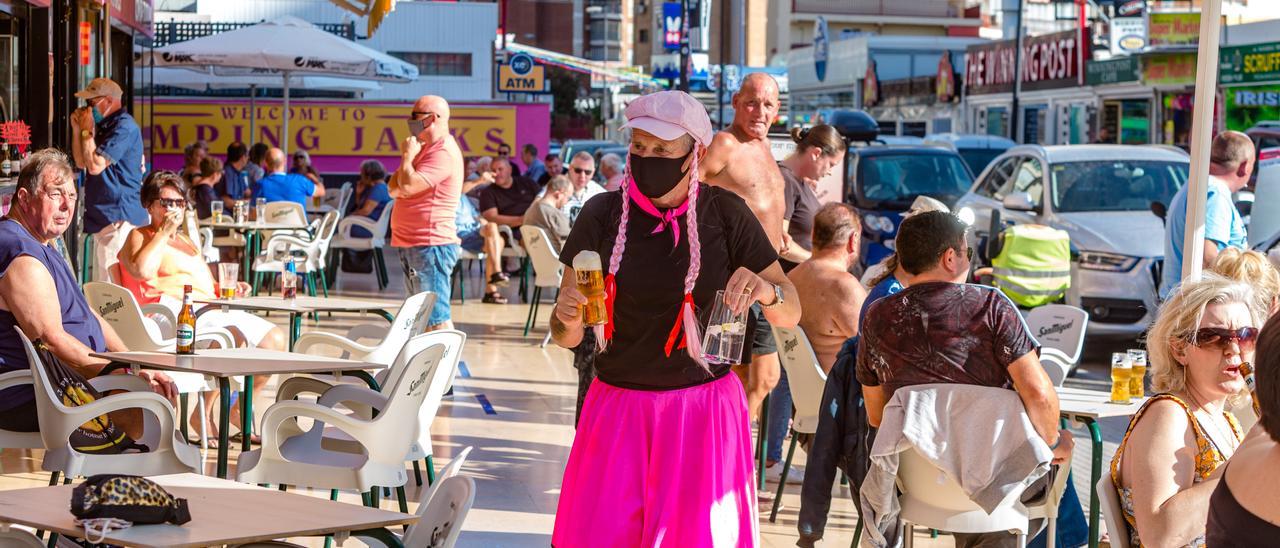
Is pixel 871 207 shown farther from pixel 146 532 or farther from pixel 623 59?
pixel 623 59

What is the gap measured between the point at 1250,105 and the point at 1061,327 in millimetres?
17151

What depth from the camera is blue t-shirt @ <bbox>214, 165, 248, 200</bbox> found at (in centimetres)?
1638

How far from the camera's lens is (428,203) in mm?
8758

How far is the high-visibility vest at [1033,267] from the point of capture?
10.5 metres

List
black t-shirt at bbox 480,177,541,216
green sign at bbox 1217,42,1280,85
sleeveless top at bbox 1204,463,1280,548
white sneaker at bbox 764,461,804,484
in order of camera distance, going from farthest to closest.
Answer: green sign at bbox 1217,42,1280,85
black t-shirt at bbox 480,177,541,216
white sneaker at bbox 764,461,804,484
sleeveless top at bbox 1204,463,1280,548

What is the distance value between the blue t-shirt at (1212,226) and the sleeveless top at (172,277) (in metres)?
4.83

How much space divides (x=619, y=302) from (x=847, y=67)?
5237 cm

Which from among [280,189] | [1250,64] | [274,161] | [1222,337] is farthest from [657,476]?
[1250,64]

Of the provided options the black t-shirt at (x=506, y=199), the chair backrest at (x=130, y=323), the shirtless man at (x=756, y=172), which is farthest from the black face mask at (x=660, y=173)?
the black t-shirt at (x=506, y=199)

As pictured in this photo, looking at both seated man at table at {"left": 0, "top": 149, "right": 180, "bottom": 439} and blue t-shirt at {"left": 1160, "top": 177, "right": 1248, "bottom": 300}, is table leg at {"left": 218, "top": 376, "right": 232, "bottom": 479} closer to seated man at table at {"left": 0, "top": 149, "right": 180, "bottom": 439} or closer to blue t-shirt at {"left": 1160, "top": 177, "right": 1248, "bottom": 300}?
seated man at table at {"left": 0, "top": 149, "right": 180, "bottom": 439}

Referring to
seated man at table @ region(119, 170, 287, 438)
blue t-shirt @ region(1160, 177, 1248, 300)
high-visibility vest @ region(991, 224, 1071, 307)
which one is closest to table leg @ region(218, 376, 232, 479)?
seated man at table @ region(119, 170, 287, 438)

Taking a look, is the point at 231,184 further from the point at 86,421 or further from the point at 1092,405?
the point at 1092,405

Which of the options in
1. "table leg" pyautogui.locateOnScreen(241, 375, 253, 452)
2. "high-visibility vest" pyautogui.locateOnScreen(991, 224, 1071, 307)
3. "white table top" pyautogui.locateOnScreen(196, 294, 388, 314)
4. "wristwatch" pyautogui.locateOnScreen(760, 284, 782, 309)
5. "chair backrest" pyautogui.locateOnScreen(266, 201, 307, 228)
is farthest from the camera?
"chair backrest" pyautogui.locateOnScreen(266, 201, 307, 228)

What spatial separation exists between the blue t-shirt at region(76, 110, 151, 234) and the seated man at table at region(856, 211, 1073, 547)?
24.5 ft
